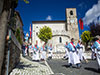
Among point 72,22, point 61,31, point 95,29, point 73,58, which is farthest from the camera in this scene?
point 72,22

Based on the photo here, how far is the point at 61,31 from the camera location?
4309 cm

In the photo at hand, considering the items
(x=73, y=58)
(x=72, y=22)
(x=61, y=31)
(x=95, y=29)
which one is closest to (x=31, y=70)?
(x=73, y=58)

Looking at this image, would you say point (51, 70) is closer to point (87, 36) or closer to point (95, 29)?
point (95, 29)

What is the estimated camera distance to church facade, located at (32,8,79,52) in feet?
136

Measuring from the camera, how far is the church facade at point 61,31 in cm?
4144

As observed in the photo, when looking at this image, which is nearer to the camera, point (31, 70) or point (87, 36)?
point (31, 70)

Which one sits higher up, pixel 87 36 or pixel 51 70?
pixel 87 36

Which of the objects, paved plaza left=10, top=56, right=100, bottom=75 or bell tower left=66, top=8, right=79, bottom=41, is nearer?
paved plaza left=10, top=56, right=100, bottom=75

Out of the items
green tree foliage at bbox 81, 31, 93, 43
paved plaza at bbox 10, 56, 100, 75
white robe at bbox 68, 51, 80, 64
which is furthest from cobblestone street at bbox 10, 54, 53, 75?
green tree foliage at bbox 81, 31, 93, 43

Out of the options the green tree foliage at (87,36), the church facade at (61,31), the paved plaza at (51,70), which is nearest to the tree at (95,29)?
the green tree foliage at (87,36)

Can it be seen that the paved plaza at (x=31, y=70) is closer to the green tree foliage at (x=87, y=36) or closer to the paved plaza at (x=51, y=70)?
the paved plaza at (x=51, y=70)

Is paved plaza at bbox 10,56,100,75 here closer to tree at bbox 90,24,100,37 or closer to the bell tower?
tree at bbox 90,24,100,37

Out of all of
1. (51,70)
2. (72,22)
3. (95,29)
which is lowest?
(51,70)

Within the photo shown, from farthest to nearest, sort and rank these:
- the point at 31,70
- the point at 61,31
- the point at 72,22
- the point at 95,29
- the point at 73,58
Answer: the point at 72,22, the point at 61,31, the point at 95,29, the point at 73,58, the point at 31,70
